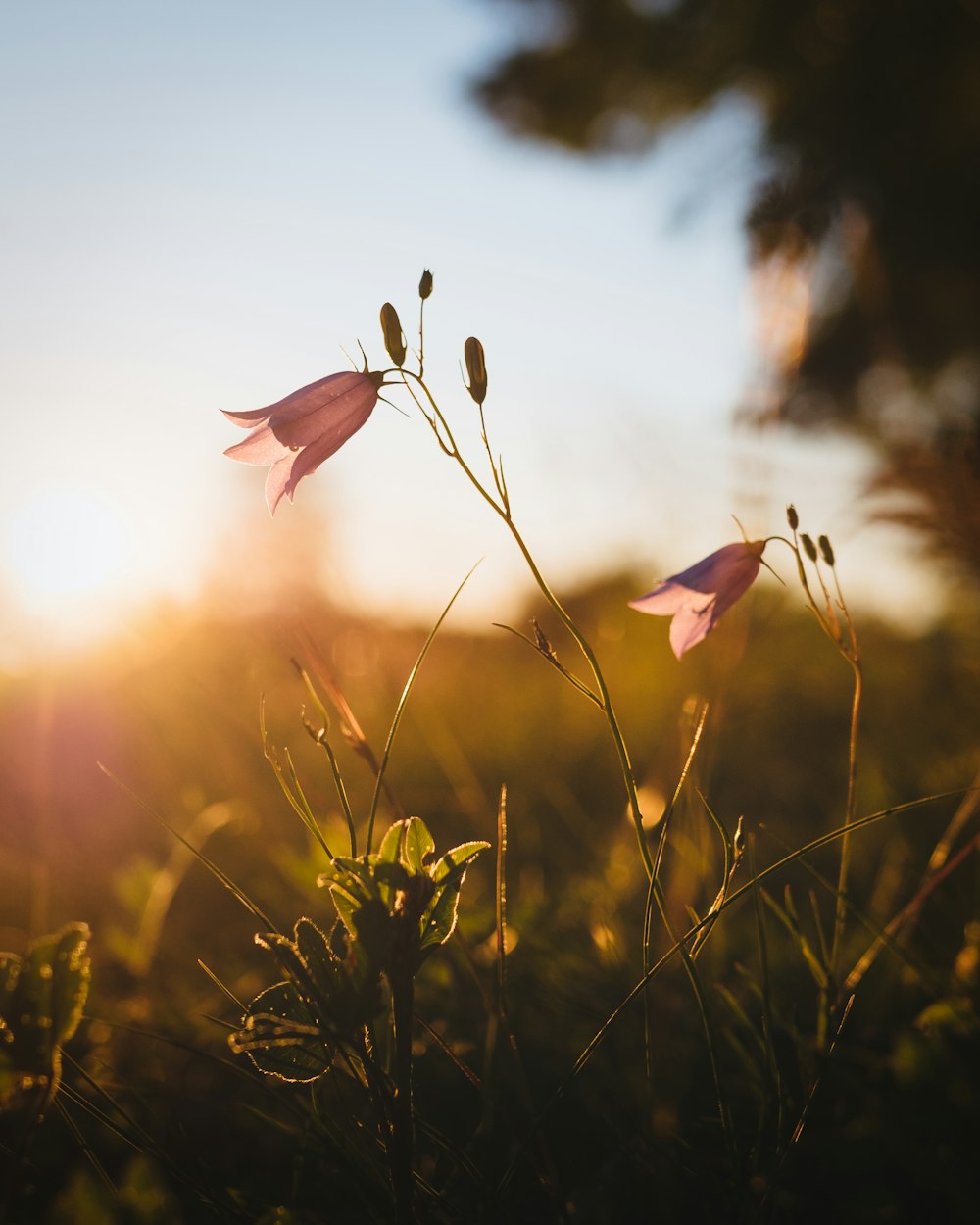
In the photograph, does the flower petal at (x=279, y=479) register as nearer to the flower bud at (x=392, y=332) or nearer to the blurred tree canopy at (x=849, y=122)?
the flower bud at (x=392, y=332)

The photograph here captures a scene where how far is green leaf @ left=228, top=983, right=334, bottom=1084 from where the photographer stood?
52 centimetres

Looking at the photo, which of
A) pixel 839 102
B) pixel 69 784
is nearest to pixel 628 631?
pixel 69 784

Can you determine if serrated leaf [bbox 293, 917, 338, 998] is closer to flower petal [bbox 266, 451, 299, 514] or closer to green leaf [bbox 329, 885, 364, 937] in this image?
green leaf [bbox 329, 885, 364, 937]

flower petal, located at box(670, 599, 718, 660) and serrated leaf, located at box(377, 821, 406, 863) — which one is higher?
flower petal, located at box(670, 599, 718, 660)

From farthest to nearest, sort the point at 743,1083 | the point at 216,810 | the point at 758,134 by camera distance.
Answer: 1. the point at 758,134
2. the point at 216,810
3. the point at 743,1083

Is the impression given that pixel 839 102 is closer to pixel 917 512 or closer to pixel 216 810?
pixel 917 512

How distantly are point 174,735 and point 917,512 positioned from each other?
205 centimetres

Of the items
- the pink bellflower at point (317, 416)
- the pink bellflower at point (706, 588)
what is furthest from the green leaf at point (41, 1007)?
the pink bellflower at point (706, 588)

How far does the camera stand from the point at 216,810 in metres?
1.41

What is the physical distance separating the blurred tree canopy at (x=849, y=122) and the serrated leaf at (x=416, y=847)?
10.1ft

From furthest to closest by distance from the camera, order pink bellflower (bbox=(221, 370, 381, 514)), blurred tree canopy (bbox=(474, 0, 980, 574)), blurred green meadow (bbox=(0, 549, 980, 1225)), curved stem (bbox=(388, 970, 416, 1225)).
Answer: blurred tree canopy (bbox=(474, 0, 980, 574)), pink bellflower (bbox=(221, 370, 381, 514)), blurred green meadow (bbox=(0, 549, 980, 1225)), curved stem (bbox=(388, 970, 416, 1225))

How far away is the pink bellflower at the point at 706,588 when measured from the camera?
33.9 inches

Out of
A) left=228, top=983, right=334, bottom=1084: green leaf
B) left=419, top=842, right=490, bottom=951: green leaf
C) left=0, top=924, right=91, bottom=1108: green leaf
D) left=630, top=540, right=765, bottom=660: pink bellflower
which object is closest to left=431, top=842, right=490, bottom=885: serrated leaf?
left=419, top=842, right=490, bottom=951: green leaf

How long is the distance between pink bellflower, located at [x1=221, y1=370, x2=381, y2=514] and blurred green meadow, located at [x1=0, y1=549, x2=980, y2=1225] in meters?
0.18
